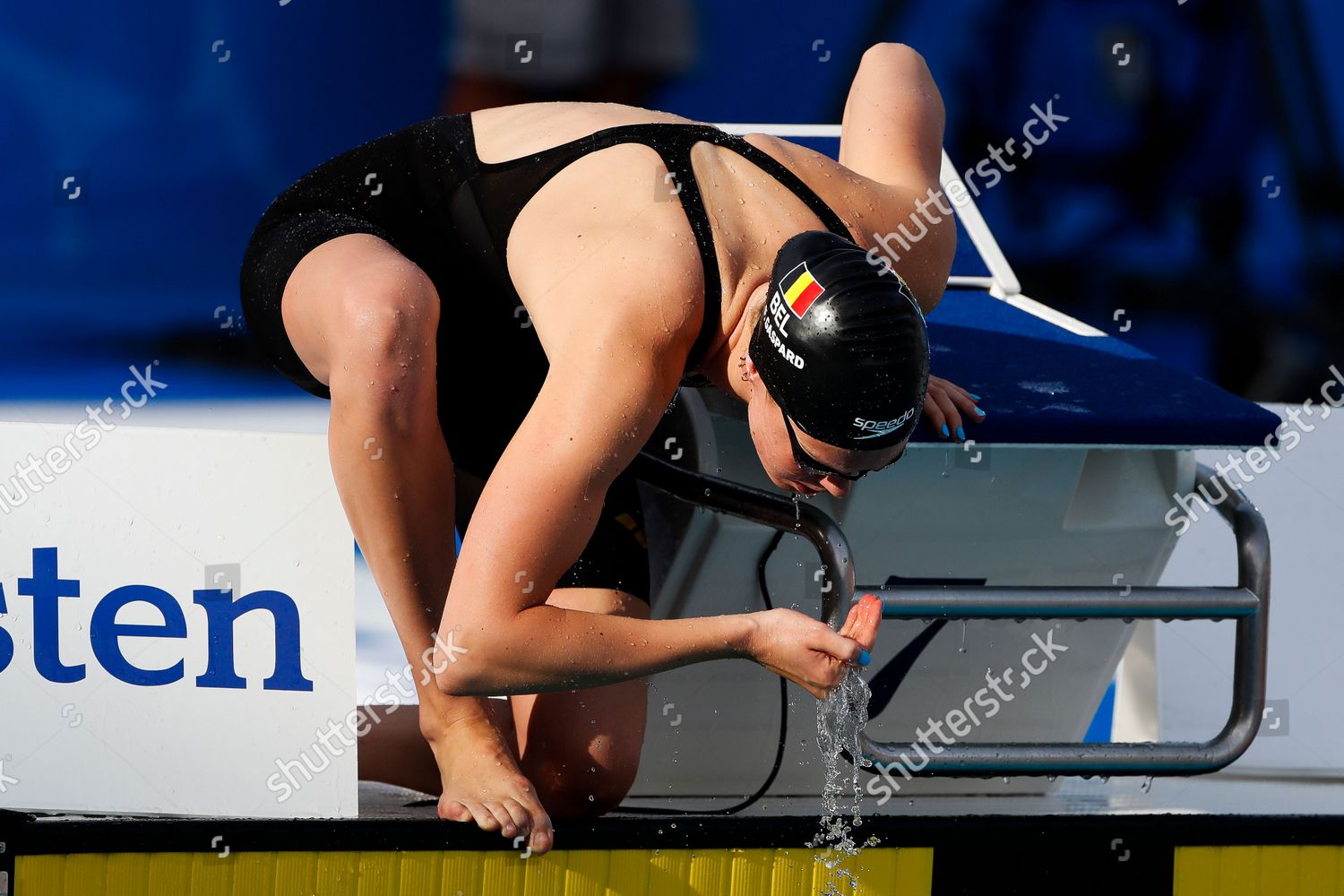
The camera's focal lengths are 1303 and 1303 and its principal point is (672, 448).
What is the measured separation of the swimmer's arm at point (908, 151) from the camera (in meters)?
1.83

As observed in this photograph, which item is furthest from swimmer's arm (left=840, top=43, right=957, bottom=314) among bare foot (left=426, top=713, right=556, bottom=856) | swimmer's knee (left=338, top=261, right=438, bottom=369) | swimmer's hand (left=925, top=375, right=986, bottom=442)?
bare foot (left=426, top=713, right=556, bottom=856)

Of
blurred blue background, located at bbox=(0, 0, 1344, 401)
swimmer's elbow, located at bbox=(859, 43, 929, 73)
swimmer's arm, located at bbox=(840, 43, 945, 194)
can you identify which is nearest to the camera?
swimmer's arm, located at bbox=(840, 43, 945, 194)

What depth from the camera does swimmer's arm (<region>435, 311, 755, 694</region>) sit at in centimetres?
146

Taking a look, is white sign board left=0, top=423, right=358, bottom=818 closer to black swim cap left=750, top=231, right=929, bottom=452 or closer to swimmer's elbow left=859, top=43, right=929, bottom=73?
black swim cap left=750, top=231, right=929, bottom=452

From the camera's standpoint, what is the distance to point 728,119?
14.1 feet

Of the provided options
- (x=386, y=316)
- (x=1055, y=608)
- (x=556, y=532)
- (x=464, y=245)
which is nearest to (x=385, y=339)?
(x=386, y=316)

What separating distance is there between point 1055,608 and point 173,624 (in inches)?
48.6

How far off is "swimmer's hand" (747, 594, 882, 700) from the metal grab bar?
3.5 inches

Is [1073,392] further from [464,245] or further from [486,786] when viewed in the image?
[486,786]

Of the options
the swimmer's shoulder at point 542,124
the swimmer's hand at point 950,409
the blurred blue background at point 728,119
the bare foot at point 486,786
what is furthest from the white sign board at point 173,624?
the blurred blue background at point 728,119

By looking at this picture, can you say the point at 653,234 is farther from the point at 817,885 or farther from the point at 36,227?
the point at 36,227

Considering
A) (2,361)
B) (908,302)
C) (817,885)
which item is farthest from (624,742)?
(2,361)

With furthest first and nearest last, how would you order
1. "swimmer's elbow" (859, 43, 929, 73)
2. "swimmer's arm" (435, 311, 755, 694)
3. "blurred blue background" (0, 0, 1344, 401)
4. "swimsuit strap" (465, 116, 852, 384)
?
1. "blurred blue background" (0, 0, 1344, 401)
2. "swimmer's elbow" (859, 43, 929, 73)
3. "swimsuit strap" (465, 116, 852, 384)
4. "swimmer's arm" (435, 311, 755, 694)

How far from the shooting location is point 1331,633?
2.84 metres
